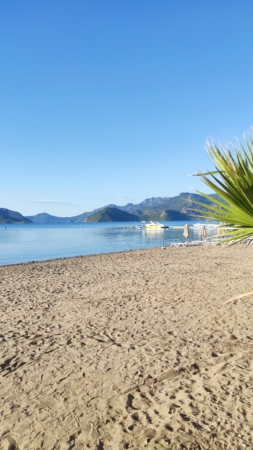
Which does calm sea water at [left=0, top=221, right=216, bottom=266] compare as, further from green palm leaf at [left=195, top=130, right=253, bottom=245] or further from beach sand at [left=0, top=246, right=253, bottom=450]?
green palm leaf at [left=195, top=130, right=253, bottom=245]

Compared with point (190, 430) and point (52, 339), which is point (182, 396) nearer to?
point (190, 430)

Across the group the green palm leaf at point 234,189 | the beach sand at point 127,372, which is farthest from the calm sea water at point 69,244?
the green palm leaf at point 234,189

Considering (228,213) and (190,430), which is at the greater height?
(228,213)

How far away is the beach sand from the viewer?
2.93 meters

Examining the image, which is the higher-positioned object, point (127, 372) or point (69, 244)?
point (127, 372)

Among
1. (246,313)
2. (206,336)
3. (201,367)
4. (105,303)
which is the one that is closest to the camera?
(201,367)

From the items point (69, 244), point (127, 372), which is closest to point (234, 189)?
point (127, 372)

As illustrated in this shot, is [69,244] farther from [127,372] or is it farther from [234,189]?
[234,189]

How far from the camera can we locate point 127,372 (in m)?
4.10

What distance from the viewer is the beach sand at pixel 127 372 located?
2.93 m

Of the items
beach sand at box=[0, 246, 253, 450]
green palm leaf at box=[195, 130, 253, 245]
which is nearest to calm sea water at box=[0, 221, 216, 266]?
beach sand at box=[0, 246, 253, 450]

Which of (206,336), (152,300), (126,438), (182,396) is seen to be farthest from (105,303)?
(126,438)

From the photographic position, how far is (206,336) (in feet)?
17.5

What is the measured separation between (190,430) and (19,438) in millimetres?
1550
